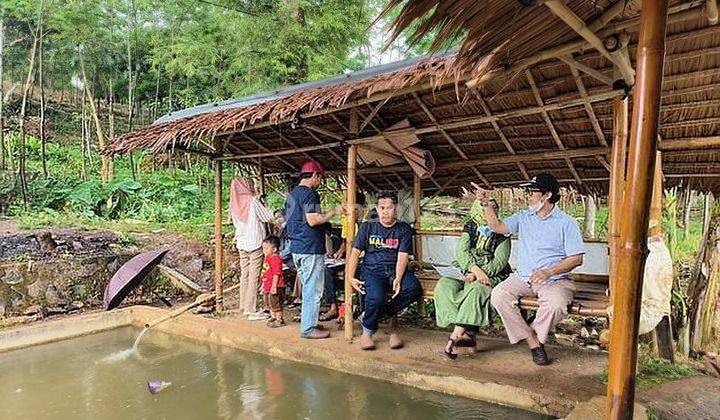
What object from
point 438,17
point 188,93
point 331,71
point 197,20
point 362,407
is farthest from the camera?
point 188,93

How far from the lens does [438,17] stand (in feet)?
6.87

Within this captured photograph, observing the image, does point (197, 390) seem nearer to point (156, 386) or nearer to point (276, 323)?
point (156, 386)

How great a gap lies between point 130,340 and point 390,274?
3086mm

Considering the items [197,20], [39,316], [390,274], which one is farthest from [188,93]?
[390,274]

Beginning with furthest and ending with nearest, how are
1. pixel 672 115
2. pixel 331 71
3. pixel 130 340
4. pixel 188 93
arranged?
1. pixel 188 93
2. pixel 331 71
3. pixel 130 340
4. pixel 672 115

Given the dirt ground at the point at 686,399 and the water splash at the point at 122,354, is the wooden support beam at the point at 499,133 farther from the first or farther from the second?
the water splash at the point at 122,354

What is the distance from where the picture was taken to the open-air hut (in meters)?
1.53

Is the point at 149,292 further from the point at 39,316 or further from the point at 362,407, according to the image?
the point at 362,407

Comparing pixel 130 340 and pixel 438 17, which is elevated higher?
pixel 438 17

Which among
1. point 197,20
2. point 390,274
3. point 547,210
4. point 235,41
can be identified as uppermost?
point 197,20

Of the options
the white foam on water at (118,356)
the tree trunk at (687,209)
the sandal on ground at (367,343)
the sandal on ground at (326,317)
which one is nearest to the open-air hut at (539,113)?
the sandal on ground at (367,343)

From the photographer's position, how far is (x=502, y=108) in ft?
13.7

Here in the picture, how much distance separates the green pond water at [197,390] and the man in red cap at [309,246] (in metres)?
0.51

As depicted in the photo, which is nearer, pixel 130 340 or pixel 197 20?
pixel 130 340
